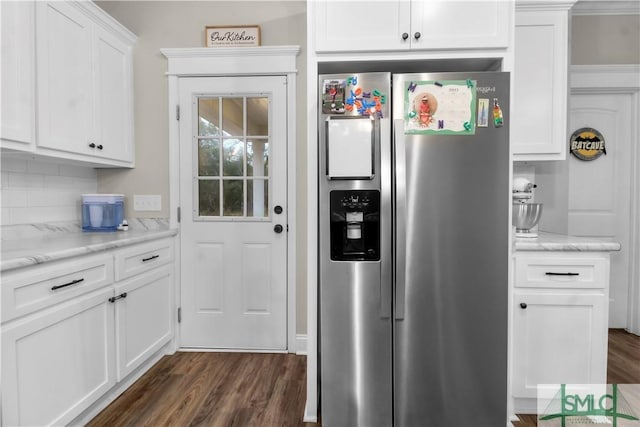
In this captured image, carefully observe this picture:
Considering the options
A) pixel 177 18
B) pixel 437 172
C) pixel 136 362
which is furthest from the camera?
pixel 177 18

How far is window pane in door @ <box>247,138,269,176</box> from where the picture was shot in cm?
279

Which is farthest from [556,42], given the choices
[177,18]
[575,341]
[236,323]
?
[236,323]

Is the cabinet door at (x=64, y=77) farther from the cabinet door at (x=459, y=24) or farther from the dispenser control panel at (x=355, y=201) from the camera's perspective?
the cabinet door at (x=459, y=24)

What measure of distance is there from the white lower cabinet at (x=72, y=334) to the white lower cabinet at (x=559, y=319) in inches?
85.8

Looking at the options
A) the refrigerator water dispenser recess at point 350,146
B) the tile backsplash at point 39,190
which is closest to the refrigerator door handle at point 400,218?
the refrigerator water dispenser recess at point 350,146

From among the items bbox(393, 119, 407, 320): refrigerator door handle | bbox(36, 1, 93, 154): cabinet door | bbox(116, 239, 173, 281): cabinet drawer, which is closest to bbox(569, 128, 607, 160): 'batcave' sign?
Result: bbox(393, 119, 407, 320): refrigerator door handle

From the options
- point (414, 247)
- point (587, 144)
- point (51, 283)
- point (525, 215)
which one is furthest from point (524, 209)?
point (51, 283)

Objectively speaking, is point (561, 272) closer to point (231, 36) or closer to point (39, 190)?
point (231, 36)

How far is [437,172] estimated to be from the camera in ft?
5.66

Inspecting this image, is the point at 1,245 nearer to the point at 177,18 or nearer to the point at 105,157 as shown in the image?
the point at 105,157

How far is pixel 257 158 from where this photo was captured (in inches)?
110

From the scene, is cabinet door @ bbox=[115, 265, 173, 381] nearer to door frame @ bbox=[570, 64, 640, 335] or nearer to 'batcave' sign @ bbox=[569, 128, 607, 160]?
'batcave' sign @ bbox=[569, 128, 607, 160]

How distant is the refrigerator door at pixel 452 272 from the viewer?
1.72 m

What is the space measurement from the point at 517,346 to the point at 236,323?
1.90 meters
